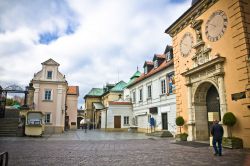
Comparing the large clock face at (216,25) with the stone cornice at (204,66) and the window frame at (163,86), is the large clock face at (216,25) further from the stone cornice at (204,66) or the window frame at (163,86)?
the window frame at (163,86)

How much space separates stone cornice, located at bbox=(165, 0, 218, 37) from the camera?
1566 centimetres

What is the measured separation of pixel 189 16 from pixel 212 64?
16.4ft

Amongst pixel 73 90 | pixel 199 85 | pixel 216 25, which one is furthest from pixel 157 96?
pixel 73 90

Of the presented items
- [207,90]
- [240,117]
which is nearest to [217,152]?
[240,117]

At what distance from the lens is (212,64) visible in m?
14.7

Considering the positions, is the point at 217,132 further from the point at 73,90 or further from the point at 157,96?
the point at 73,90

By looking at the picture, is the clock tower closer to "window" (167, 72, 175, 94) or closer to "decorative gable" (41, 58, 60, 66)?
"window" (167, 72, 175, 94)

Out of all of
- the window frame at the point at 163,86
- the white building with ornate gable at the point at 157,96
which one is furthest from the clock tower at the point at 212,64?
the window frame at the point at 163,86

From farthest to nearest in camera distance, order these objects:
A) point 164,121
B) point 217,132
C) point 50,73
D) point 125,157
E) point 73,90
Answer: point 73,90
point 50,73
point 164,121
point 217,132
point 125,157

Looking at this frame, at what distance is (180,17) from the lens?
18.4 meters

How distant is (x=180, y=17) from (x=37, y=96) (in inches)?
853

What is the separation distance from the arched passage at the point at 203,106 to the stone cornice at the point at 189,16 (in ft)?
17.3

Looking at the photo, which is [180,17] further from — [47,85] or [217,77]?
[47,85]

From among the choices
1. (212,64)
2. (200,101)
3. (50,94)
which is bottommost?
(200,101)
